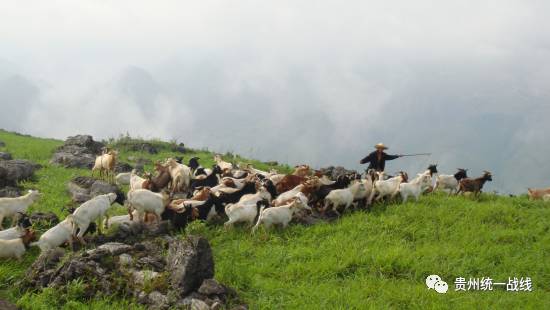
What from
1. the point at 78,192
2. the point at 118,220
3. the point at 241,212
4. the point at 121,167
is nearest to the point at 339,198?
the point at 241,212

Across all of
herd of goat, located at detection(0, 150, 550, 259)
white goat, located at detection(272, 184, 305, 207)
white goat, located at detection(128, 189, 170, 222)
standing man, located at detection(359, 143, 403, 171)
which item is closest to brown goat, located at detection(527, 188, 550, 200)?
herd of goat, located at detection(0, 150, 550, 259)

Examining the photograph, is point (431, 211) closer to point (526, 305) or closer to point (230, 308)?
point (526, 305)

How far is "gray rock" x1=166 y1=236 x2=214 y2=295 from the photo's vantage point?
716 centimetres

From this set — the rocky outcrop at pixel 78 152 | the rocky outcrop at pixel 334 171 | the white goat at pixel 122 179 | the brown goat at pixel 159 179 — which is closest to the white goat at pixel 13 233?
the brown goat at pixel 159 179

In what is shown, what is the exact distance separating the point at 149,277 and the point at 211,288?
100cm

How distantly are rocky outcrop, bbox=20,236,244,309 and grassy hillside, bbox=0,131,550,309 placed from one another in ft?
0.78

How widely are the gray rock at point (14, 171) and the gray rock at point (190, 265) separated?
8.12 meters

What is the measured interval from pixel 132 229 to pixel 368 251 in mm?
4648

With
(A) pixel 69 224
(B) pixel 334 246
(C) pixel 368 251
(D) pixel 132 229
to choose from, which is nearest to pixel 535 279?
(C) pixel 368 251

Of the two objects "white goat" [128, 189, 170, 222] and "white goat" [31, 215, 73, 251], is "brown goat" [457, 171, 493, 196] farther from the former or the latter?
"white goat" [31, 215, 73, 251]

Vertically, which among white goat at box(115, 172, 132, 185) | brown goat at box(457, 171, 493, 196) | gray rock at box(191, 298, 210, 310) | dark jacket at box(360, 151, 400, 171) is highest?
dark jacket at box(360, 151, 400, 171)

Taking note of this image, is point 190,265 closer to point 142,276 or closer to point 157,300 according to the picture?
point 157,300

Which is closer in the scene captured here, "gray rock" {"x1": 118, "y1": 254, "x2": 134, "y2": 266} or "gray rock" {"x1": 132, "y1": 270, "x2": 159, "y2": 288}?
"gray rock" {"x1": 132, "y1": 270, "x2": 159, "y2": 288}

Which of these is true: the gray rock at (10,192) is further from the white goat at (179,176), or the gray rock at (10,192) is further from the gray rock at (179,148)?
the gray rock at (179,148)
